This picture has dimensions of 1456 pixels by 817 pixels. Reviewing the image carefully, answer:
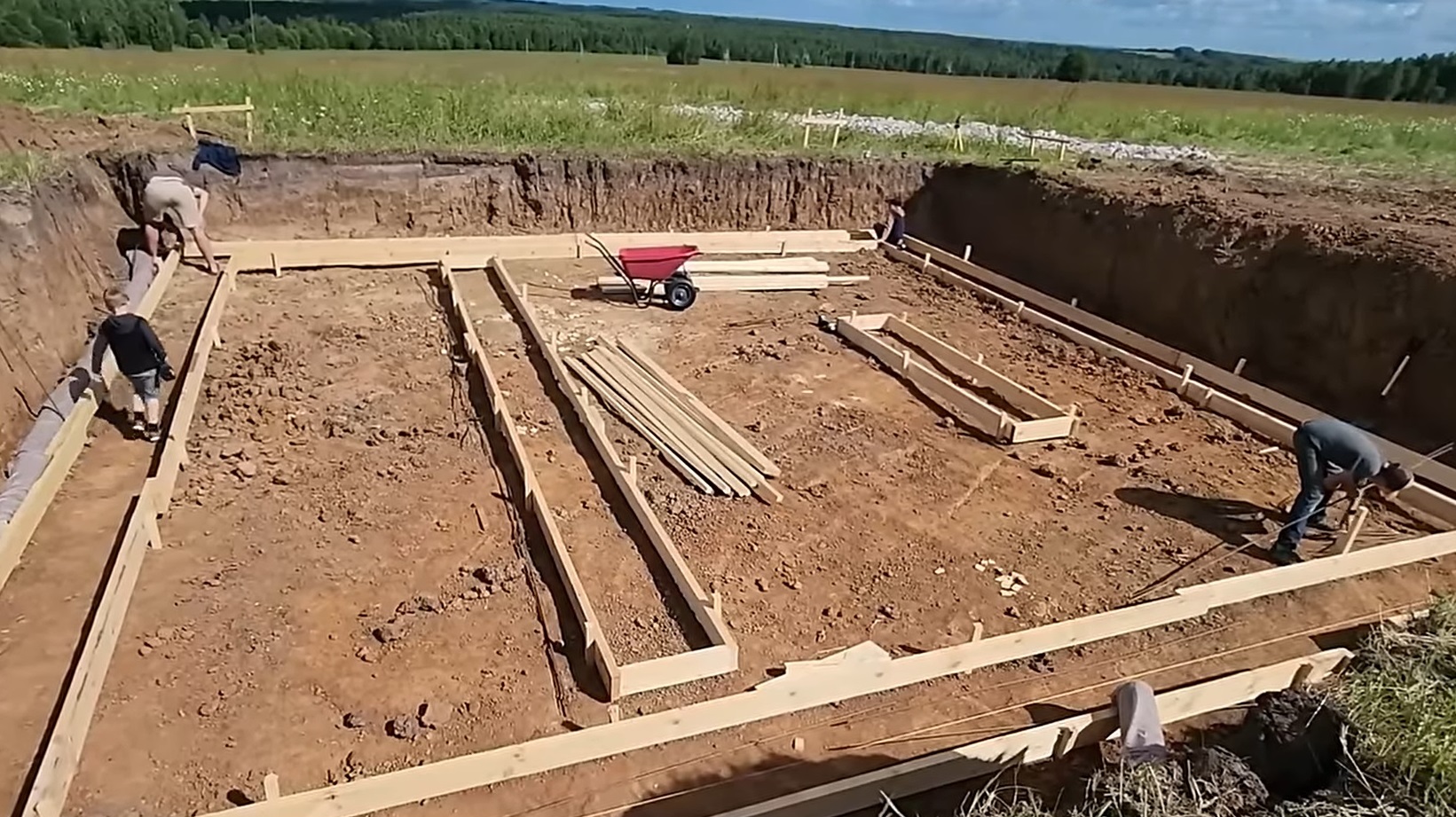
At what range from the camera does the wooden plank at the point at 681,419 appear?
6758 millimetres

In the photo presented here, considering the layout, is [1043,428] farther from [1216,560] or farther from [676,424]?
[676,424]

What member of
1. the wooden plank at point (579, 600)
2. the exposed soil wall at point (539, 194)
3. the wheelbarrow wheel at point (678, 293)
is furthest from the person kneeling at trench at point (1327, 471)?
the exposed soil wall at point (539, 194)

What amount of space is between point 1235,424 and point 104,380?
389 inches

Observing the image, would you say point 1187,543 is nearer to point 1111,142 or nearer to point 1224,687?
point 1224,687

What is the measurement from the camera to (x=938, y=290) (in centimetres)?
1169

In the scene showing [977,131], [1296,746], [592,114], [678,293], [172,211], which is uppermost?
[592,114]

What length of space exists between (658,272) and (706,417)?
331 centimetres

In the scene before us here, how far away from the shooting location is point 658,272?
33.7 ft

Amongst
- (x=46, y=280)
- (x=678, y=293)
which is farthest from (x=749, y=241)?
(x=46, y=280)

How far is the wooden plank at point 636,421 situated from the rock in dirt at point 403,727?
9.35 feet

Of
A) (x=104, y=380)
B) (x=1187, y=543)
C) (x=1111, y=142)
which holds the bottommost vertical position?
(x=1187, y=543)

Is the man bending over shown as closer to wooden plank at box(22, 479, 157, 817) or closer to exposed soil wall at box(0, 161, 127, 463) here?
exposed soil wall at box(0, 161, 127, 463)

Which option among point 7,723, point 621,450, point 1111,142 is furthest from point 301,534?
point 1111,142

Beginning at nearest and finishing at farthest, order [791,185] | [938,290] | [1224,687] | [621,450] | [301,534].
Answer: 1. [1224,687]
2. [301,534]
3. [621,450]
4. [938,290]
5. [791,185]
